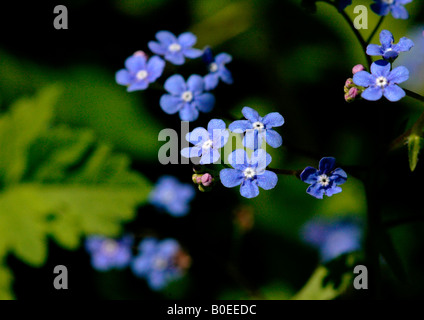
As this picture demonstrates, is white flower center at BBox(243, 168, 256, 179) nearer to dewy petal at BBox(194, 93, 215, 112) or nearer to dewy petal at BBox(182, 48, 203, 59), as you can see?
dewy petal at BBox(194, 93, 215, 112)

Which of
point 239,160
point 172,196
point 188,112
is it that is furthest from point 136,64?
point 172,196

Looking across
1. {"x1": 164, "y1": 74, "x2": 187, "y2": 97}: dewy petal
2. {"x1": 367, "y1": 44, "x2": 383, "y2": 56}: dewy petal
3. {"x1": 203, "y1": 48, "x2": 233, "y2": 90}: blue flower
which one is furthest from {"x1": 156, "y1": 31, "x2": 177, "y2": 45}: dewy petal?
{"x1": 367, "y1": 44, "x2": 383, "y2": 56}: dewy petal

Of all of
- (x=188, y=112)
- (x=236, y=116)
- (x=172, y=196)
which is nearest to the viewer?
(x=188, y=112)

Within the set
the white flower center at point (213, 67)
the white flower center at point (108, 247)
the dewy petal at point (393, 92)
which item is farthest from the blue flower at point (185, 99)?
the white flower center at point (108, 247)

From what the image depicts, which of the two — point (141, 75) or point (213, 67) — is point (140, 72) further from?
point (213, 67)

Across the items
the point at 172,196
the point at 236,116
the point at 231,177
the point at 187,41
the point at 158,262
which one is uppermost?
the point at 236,116

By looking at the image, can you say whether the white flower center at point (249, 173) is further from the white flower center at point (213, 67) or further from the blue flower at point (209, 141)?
the white flower center at point (213, 67)

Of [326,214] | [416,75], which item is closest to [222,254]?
[326,214]

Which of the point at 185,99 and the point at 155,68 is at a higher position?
the point at 155,68
